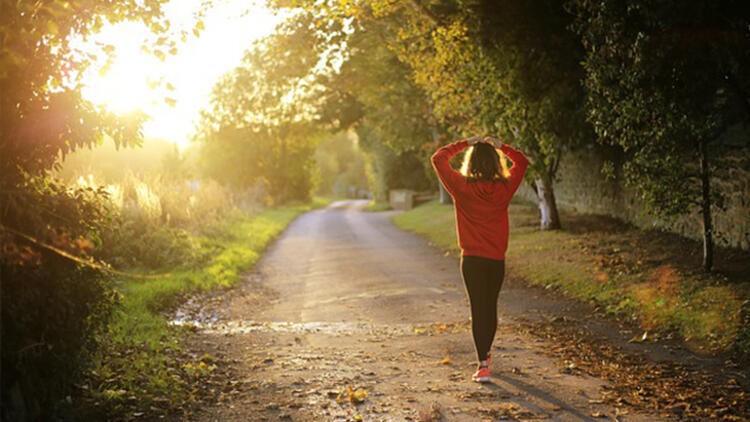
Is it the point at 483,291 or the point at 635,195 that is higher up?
the point at 635,195

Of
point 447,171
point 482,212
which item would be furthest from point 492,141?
point 482,212

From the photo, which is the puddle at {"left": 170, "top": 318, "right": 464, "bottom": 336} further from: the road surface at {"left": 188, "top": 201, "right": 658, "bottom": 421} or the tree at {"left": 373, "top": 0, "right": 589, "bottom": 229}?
the tree at {"left": 373, "top": 0, "right": 589, "bottom": 229}

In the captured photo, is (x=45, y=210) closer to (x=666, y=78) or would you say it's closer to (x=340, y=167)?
(x=666, y=78)

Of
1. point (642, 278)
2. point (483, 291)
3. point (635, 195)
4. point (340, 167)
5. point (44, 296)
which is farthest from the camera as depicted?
point (340, 167)

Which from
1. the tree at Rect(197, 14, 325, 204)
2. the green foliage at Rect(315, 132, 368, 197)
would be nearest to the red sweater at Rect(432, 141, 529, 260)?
the tree at Rect(197, 14, 325, 204)

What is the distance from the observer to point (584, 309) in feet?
35.8

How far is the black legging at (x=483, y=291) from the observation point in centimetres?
694

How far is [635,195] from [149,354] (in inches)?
548

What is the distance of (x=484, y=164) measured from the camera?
6805 millimetres

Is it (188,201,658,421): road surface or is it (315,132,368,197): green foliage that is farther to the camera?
(315,132,368,197): green foliage

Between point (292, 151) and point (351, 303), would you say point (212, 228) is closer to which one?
point (351, 303)

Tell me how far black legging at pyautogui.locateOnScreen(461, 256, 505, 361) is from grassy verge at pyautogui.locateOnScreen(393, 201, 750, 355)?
271 cm

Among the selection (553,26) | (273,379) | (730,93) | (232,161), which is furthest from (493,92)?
(232,161)

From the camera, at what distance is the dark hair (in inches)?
268
